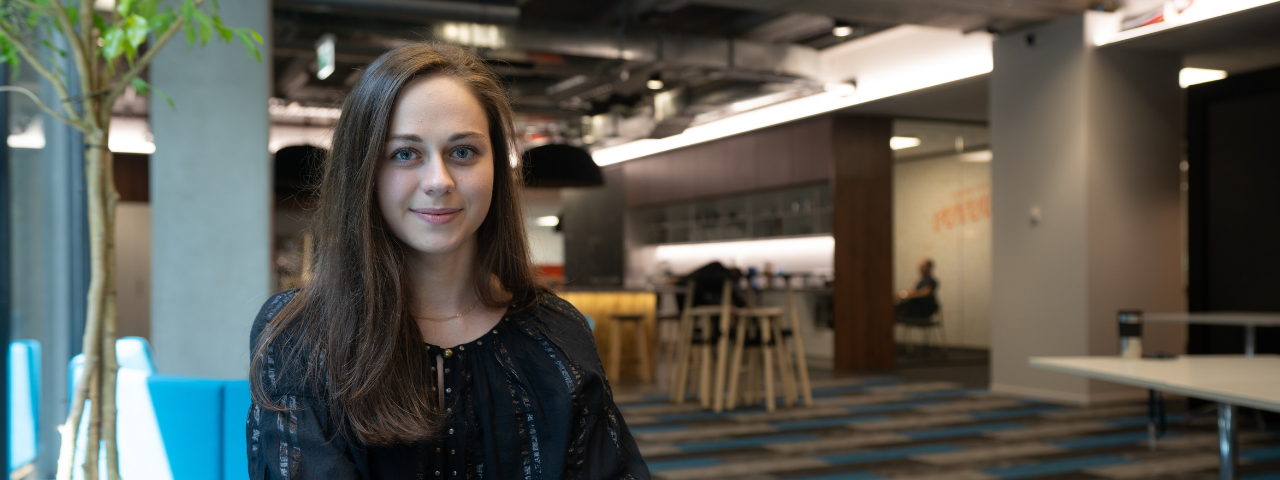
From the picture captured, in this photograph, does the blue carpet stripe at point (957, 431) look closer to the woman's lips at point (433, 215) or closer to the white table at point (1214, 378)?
the white table at point (1214, 378)

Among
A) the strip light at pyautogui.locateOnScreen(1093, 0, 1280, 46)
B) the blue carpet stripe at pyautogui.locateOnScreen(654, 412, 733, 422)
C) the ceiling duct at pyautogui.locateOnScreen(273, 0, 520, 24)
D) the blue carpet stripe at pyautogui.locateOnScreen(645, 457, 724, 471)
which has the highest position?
the ceiling duct at pyautogui.locateOnScreen(273, 0, 520, 24)

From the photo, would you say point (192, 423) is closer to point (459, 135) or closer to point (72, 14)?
point (72, 14)

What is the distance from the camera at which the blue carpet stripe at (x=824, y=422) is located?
6.36 meters

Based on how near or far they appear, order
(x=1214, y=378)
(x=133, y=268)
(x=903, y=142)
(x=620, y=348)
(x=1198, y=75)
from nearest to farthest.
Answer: (x=1214, y=378), (x=1198, y=75), (x=620, y=348), (x=903, y=142), (x=133, y=268)

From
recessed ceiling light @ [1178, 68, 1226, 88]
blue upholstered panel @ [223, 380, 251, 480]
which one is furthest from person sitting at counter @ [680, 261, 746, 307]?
blue upholstered panel @ [223, 380, 251, 480]

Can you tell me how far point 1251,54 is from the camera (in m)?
7.70

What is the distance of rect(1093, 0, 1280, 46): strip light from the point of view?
6.43 meters

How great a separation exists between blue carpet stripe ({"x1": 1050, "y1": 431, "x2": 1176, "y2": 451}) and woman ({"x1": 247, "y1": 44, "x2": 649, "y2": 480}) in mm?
5078

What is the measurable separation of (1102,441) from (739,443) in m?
2.22

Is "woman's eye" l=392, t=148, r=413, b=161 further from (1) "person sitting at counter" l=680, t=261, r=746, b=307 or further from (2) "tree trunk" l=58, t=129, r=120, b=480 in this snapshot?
(1) "person sitting at counter" l=680, t=261, r=746, b=307

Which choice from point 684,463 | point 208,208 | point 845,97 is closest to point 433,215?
point 208,208

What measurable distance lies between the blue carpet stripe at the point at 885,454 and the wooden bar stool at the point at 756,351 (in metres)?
1.63


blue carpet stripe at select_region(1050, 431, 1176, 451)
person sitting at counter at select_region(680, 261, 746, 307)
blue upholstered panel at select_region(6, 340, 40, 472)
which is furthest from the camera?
person sitting at counter at select_region(680, 261, 746, 307)

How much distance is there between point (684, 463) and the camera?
17.0 feet
